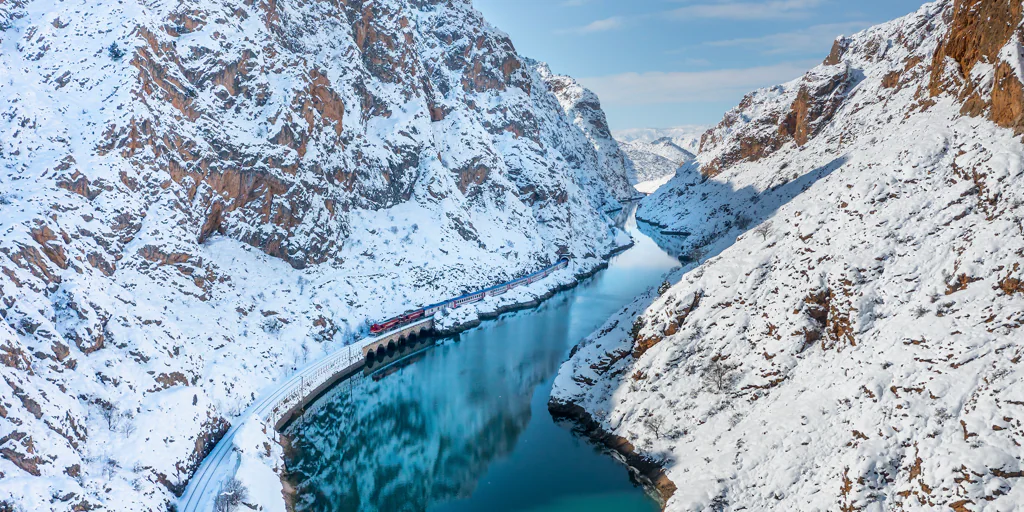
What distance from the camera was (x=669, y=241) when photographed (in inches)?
6161

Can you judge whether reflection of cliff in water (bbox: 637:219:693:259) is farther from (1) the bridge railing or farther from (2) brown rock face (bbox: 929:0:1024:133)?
(1) the bridge railing

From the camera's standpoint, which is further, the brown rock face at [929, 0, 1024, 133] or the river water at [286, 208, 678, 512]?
the river water at [286, 208, 678, 512]

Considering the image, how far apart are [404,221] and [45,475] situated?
71.8 meters

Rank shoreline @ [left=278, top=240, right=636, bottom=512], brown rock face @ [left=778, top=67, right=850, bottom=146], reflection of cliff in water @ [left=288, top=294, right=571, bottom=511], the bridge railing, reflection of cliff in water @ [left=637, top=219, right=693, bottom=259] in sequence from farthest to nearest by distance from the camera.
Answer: reflection of cliff in water @ [left=637, top=219, right=693, bottom=259]
brown rock face @ [left=778, top=67, right=850, bottom=146]
the bridge railing
reflection of cliff in water @ [left=288, top=294, right=571, bottom=511]
shoreline @ [left=278, top=240, right=636, bottom=512]

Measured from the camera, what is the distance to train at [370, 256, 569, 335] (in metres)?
81.9

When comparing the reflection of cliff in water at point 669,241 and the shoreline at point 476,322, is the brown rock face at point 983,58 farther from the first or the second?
the reflection of cliff in water at point 669,241

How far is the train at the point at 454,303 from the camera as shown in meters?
81.9

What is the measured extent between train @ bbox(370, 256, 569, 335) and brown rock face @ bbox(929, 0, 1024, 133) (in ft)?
221

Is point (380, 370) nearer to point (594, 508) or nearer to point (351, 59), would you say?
point (594, 508)

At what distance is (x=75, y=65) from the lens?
65.9 metres

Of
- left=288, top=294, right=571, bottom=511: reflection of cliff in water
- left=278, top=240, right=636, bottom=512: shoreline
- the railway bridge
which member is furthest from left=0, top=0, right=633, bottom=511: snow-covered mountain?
left=288, top=294, right=571, bottom=511: reflection of cliff in water

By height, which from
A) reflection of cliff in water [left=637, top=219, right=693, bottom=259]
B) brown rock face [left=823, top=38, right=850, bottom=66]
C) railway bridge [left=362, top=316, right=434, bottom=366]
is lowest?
railway bridge [left=362, top=316, right=434, bottom=366]

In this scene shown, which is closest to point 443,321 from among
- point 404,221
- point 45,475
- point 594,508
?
point 404,221

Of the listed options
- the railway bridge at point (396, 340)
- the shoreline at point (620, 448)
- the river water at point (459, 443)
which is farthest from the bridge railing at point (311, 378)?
the shoreline at point (620, 448)
